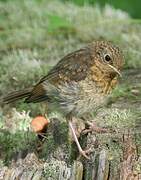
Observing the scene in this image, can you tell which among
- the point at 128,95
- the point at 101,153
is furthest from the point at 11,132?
the point at 101,153

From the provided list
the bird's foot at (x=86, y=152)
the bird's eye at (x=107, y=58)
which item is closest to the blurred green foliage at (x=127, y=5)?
the bird's eye at (x=107, y=58)

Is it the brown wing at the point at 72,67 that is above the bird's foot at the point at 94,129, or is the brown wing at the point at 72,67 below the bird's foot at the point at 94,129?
above

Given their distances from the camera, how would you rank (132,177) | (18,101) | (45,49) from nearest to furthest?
(132,177) < (18,101) < (45,49)

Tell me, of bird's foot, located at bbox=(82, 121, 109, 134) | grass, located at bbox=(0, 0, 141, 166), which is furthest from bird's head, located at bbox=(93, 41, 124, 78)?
bird's foot, located at bbox=(82, 121, 109, 134)

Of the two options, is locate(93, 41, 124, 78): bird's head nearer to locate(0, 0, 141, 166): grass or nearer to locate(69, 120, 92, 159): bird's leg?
locate(0, 0, 141, 166): grass

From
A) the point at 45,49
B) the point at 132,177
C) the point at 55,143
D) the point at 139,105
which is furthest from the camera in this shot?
the point at 45,49

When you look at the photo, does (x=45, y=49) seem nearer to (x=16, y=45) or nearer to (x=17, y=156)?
(x=16, y=45)

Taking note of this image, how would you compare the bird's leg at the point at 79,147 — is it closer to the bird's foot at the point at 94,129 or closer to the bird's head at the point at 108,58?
the bird's foot at the point at 94,129
